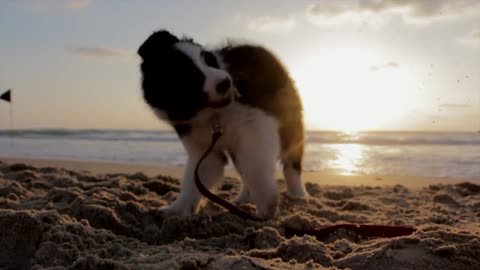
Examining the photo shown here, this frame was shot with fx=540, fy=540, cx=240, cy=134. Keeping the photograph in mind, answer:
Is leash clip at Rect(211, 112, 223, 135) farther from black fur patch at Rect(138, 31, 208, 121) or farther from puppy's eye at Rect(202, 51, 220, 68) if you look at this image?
puppy's eye at Rect(202, 51, 220, 68)

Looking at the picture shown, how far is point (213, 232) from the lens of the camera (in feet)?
11.9

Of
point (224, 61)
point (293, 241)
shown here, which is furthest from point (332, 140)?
point (293, 241)

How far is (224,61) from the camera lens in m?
4.18

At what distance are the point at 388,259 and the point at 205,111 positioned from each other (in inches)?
68.2

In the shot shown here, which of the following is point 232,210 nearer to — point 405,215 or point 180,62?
point 180,62

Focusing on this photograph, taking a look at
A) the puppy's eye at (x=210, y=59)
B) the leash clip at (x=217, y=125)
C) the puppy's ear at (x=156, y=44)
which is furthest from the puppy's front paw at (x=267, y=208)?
the puppy's ear at (x=156, y=44)

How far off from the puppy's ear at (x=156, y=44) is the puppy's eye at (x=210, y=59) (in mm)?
245

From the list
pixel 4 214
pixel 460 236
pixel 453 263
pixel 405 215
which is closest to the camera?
pixel 453 263

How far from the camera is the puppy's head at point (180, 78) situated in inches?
142

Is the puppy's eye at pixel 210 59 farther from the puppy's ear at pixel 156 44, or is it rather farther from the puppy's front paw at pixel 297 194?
the puppy's front paw at pixel 297 194

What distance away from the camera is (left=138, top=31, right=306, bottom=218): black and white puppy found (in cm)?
368

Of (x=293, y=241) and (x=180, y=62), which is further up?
(x=180, y=62)

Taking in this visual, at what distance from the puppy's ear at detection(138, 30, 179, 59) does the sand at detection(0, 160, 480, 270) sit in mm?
1143

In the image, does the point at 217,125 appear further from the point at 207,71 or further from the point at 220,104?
the point at 207,71
